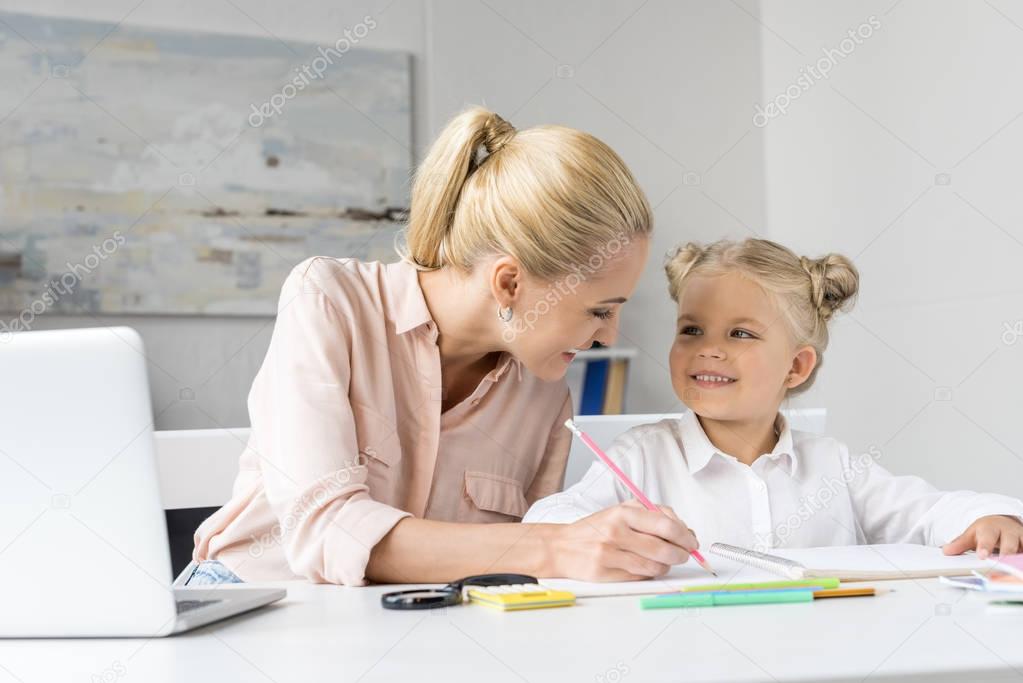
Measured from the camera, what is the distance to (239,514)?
4.18 ft

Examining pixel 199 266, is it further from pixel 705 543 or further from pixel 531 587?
pixel 531 587

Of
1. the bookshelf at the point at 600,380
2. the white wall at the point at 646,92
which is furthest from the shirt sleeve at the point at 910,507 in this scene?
the white wall at the point at 646,92

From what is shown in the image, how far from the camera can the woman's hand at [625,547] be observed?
3.02ft

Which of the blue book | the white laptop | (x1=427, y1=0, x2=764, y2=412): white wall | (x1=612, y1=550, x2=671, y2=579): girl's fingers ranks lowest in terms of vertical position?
→ the blue book

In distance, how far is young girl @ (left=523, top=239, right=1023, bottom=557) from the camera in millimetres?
1419

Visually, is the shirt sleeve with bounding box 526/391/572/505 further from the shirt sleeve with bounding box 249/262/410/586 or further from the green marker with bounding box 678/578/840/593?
the green marker with bounding box 678/578/840/593

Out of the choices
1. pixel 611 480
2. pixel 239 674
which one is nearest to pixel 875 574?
pixel 611 480

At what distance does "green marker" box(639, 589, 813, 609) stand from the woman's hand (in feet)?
0.41

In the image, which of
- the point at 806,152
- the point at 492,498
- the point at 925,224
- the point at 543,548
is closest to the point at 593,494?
the point at 492,498

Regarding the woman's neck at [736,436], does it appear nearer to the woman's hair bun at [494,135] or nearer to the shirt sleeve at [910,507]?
the shirt sleeve at [910,507]

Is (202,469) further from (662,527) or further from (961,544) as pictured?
(961,544)

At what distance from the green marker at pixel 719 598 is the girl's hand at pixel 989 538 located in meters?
0.37

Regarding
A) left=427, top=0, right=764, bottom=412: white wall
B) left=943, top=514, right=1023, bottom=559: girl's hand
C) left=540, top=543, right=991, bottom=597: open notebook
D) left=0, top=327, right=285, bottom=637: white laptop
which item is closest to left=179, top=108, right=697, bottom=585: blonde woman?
left=540, top=543, right=991, bottom=597: open notebook

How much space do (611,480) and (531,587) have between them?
19.8 inches
